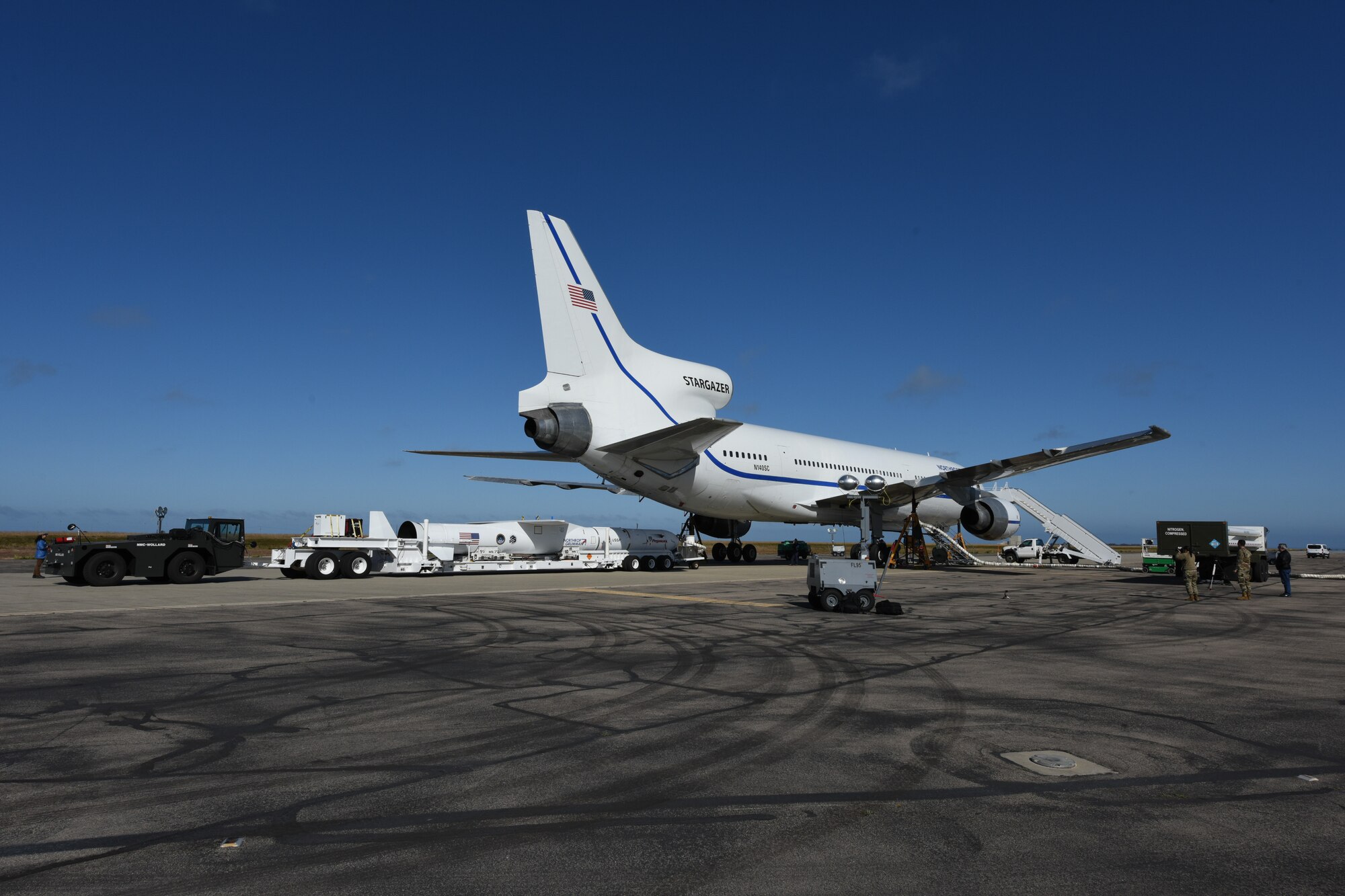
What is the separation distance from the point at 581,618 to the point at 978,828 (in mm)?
12182

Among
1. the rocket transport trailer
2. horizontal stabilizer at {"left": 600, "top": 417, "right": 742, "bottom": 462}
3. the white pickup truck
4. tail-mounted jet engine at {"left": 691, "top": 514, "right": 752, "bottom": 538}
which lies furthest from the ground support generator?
the white pickup truck

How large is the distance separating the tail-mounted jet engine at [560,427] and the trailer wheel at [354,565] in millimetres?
7378

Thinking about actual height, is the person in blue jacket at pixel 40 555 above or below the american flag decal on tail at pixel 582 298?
below

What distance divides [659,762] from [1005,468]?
33108mm

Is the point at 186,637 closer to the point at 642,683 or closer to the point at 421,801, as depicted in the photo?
the point at 642,683

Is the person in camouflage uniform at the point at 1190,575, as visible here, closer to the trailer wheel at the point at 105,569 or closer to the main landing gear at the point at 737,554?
the main landing gear at the point at 737,554

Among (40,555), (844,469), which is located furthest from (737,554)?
(40,555)

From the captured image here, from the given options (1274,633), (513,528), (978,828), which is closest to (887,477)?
(513,528)

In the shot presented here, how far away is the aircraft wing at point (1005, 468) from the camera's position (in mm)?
31688

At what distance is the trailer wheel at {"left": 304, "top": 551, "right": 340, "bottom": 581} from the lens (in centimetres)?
2808

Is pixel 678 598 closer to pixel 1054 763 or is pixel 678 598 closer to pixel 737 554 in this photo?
pixel 1054 763

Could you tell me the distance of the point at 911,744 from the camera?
22.6 feet

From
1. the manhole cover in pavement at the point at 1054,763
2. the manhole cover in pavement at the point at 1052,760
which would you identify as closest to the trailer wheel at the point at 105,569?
the manhole cover in pavement at the point at 1054,763

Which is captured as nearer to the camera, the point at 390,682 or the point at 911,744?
the point at 911,744
